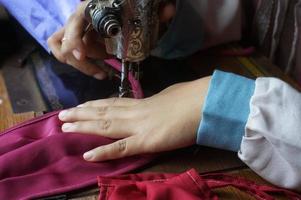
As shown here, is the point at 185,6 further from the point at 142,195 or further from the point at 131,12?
the point at 142,195

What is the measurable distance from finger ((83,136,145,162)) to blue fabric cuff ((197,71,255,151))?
92 millimetres

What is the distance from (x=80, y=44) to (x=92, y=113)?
143mm

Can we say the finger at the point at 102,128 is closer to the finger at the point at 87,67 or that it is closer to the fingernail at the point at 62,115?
the fingernail at the point at 62,115

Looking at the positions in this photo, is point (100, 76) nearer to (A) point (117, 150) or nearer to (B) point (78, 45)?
(B) point (78, 45)

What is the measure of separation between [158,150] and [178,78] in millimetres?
240

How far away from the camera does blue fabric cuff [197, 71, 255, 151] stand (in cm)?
64

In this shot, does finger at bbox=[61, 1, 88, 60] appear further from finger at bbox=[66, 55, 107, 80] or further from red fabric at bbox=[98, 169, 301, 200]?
Result: red fabric at bbox=[98, 169, 301, 200]

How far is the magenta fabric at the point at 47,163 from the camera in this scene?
58 cm

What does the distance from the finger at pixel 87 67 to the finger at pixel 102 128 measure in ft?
0.53

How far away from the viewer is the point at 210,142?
0.66m

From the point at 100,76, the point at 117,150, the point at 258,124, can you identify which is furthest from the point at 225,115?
the point at 100,76

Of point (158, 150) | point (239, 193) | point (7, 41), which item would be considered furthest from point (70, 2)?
point (239, 193)

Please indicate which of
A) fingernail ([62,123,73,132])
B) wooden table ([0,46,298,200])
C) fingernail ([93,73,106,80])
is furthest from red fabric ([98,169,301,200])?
fingernail ([93,73,106,80])

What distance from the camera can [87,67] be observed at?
0.81 m
